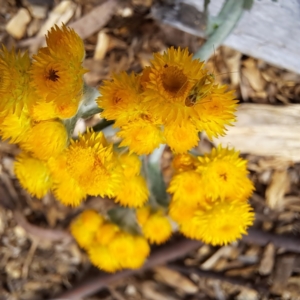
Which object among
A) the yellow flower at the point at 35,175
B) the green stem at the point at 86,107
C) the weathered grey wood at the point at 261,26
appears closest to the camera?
the green stem at the point at 86,107

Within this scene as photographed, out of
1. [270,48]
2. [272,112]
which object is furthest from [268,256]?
[270,48]

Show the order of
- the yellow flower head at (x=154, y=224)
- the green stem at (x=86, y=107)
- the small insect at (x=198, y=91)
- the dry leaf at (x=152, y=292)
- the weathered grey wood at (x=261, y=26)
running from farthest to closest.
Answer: the dry leaf at (x=152, y=292) < the weathered grey wood at (x=261, y=26) < the yellow flower head at (x=154, y=224) < the green stem at (x=86, y=107) < the small insect at (x=198, y=91)

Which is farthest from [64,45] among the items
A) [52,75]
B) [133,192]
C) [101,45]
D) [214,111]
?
[101,45]

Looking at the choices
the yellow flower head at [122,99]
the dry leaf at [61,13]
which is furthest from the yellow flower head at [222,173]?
the dry leaf at [61,13]

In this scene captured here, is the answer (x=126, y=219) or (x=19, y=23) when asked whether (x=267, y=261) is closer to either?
(x=126, y=219)

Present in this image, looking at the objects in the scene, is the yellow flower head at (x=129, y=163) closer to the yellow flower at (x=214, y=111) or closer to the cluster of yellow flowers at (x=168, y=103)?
the cluster of yellow flowers at (x=168, y=103)
